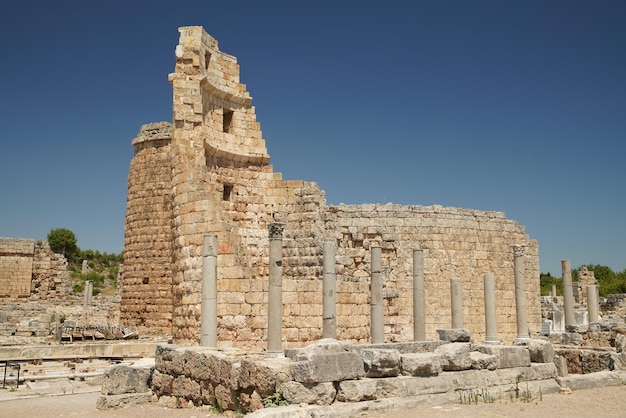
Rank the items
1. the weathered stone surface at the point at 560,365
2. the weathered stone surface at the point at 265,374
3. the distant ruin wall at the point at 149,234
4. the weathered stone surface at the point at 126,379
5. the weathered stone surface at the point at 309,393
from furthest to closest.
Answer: the distant ruin wall at the point at 149,234 → the weathered stone surface at the point at 560,365 → the weathered stone surface at the point at 126,379 → the weathered stone surface at the point at 265,374 → the weathered stone surface at the point at 309,393

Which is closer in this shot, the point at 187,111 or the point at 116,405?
the point at 116,405

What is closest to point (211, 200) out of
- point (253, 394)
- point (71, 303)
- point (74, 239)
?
point (253, 394)

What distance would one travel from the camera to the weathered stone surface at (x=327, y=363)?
7.89 meters

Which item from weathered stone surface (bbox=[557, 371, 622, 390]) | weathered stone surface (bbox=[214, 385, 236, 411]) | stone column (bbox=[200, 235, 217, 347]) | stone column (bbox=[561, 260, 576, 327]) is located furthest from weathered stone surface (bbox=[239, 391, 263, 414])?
stone column (bbox=[561, 260, 576, 327])

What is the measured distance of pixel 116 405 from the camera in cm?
994

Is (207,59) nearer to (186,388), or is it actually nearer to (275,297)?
(275,297)

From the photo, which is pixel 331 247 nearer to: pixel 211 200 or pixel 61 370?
Result: pixel 211 200

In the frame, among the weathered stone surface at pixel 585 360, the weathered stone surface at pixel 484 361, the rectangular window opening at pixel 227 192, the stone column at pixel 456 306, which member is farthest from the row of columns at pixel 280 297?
the rectangular window opening at pixel 227 192

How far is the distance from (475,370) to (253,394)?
377 centimetres

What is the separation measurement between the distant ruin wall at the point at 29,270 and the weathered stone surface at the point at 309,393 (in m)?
28.1

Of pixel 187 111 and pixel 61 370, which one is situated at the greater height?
pixel 187 111

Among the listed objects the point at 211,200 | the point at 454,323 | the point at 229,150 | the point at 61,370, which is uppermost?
the point at 229,150

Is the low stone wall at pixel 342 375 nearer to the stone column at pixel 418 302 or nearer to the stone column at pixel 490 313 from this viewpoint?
the stone column at pixel 418 302

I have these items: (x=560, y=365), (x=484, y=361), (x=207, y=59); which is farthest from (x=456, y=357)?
(x=207, y=59)
